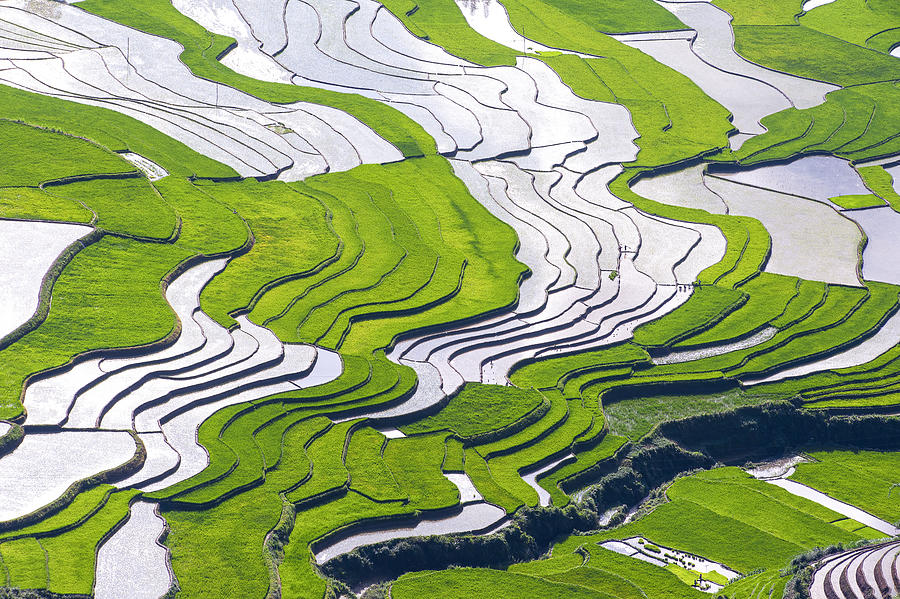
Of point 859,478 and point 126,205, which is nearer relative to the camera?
point 859,478

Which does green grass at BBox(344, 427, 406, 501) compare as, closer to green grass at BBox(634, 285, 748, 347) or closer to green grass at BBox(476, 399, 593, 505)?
green grass at BBox(476, 399, 593, 505)

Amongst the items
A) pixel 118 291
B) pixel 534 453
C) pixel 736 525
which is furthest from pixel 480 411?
pixel 118 291

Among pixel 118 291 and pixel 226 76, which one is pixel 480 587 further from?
pixel 226 76

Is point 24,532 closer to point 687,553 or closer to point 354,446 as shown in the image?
point 354,446

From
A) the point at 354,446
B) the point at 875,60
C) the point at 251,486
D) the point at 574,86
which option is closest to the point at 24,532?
the point at 251,486

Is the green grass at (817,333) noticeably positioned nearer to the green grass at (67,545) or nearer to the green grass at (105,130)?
the green grass at (67,545)

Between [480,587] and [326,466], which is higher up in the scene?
[326,466]
